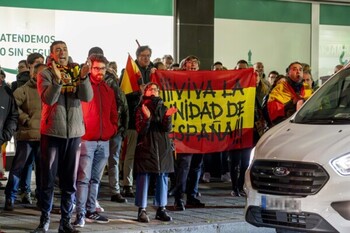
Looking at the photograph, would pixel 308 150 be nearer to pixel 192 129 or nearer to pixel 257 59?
pixel 192 129

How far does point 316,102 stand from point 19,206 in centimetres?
451

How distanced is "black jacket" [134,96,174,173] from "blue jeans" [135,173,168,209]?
0.11 meters

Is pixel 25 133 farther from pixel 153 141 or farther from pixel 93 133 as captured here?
pixel 153 141

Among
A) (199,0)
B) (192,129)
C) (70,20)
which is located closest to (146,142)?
(192,129)

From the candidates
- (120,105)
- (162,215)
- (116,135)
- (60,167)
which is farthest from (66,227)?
(116,135)

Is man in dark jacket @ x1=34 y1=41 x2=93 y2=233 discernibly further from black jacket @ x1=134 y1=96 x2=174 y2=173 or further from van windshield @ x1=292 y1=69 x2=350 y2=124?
van windshield @ x1=292 y1=69 x2=350 y2=124

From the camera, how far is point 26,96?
11.2m

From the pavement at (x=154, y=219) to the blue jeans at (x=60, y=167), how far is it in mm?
461

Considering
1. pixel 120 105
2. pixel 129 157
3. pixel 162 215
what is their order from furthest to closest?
pixel 129 157, pixel 120 105, pixel 162 215

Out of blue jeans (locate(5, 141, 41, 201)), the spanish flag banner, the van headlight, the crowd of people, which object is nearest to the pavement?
the crowd of people

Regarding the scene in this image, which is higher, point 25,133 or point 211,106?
point 211,106

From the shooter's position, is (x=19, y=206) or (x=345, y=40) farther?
(x=345, y=40)

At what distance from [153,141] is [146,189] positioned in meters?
0.62

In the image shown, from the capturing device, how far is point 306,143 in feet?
28.1
